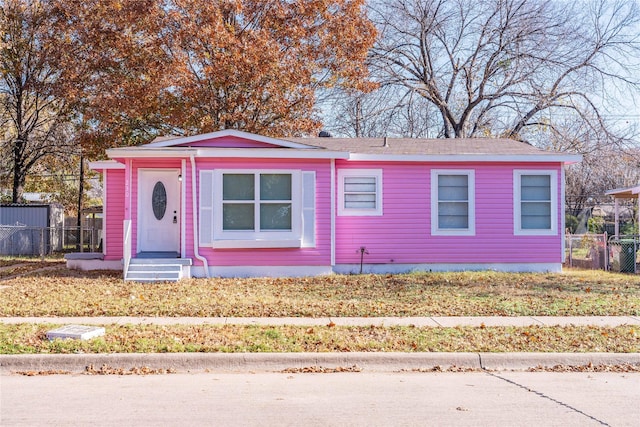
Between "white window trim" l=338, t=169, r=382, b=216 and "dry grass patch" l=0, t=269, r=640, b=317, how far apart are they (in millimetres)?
1744

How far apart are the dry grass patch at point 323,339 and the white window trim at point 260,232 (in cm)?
603

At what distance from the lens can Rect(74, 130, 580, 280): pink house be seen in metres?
15.1

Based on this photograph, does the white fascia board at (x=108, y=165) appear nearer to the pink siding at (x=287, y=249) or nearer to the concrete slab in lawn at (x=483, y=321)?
the pink siding at (x=287, y=249)

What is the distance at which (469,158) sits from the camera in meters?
16.2

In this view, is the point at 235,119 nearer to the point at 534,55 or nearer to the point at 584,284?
the point at 534,55

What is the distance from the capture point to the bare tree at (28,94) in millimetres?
27766

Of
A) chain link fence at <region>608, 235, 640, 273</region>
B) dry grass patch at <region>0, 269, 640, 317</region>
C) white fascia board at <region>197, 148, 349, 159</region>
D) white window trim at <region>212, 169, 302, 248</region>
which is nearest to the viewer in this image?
dry grass patch at <region>0, 269, 640, 317</region>

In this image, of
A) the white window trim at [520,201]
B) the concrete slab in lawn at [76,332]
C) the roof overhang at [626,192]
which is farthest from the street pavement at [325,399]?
the roof overhang at [626,192]

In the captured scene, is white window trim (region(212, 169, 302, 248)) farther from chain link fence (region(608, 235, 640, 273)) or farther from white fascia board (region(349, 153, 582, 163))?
chain link fence (region(608, 235, 640, 273))

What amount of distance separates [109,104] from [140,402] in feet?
67.2

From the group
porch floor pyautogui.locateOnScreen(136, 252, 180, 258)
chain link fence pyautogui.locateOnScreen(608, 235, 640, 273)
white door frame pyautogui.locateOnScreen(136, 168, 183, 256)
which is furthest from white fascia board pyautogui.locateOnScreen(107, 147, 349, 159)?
chain link fence pyautogui.locateOnScreen(608, 235, 640, 273)

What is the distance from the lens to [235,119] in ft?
81.1

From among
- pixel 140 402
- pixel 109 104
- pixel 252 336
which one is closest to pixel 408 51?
pixel 109 104

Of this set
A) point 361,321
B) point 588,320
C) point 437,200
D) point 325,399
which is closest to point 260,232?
point 437,200
